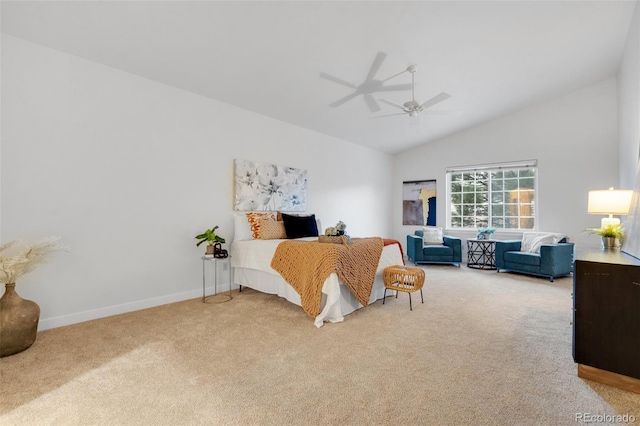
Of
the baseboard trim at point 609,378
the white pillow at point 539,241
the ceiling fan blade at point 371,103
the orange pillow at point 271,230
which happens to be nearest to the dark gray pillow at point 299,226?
the orange pillow at point 271,230

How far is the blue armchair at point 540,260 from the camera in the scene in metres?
4.56

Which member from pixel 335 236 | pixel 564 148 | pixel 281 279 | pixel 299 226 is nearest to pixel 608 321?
pixel 335 236

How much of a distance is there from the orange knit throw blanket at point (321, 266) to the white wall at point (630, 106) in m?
3.06

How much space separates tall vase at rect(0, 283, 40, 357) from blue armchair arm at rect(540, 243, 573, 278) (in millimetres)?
6174

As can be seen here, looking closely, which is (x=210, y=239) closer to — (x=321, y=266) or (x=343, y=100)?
(x=321, y=266)

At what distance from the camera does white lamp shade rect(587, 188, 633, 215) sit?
2895 mm

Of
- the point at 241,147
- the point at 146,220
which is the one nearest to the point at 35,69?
the point at 146,220

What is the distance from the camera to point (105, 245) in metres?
3.02

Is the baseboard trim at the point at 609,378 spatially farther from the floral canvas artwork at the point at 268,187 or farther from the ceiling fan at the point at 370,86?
the floral canvas artwork at the point at 268,187

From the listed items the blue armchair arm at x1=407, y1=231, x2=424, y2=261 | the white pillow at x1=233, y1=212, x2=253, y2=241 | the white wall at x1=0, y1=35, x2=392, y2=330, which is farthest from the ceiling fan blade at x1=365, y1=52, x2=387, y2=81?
the blue armchair arm at x1=407, y1=231, x2=424, y2=261

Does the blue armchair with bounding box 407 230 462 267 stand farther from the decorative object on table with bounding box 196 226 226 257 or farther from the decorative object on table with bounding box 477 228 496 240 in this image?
the decorative object on table with bounding box 196 226 226 257

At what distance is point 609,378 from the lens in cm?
180

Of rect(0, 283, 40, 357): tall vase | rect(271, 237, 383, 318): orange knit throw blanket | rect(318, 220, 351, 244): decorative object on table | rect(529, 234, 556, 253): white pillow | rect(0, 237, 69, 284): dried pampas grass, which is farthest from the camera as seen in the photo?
rect(529, 234, 556, 253): white pillow

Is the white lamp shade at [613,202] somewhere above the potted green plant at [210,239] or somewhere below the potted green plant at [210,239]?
above
